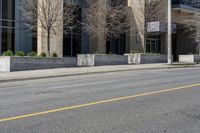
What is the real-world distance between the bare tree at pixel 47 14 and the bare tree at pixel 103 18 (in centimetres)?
292

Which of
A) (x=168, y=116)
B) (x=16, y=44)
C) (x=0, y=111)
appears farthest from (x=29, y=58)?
(x=168, y=116)

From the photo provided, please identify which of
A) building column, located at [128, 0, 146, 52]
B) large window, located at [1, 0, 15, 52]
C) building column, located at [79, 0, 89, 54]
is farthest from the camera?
building column, located at [128, 0, 146, 52]

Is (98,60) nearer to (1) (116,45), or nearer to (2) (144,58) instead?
(2) (144,58)

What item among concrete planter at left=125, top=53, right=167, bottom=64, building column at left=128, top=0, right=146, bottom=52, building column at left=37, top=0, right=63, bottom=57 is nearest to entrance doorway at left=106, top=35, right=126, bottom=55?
building column at left=128, top=0, right=146, bottom=52

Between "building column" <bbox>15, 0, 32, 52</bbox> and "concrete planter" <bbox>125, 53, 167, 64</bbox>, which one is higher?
"building column" <bbox>15, 0, 32, 52</bbox>

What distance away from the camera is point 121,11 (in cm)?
4284

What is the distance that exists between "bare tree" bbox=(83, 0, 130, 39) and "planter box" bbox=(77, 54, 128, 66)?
3952mm

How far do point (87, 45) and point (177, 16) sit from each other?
13014 millimetres

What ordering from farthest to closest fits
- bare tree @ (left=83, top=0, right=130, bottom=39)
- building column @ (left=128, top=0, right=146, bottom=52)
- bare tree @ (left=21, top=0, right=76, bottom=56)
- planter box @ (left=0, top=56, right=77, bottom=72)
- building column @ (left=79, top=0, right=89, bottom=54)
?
building column @ (left=128, top=0, right=146, bottom=52)
building column @ (left=79, top=0, right=89, bottom=54)
bare tree @ (left=83, top=0, right=130, bottom=39)
bare tree @ (left=21, top=0, right=76, bottom=56)
planter box @ (left=0, top=56, right=77, bottom=72)

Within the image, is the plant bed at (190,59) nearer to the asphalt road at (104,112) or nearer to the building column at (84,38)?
the building column at (84,38)

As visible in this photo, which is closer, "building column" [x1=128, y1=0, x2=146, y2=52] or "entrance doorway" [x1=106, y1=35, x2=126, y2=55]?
"building column" [x1=128, y1=0, x2=146, y2=52]

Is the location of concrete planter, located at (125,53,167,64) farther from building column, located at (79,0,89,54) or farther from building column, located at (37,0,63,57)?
building column, located at (79,0,89,54)

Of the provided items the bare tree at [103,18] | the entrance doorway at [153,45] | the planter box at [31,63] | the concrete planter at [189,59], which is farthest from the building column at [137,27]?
the planter box at [31,63]

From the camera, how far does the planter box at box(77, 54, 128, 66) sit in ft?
114
